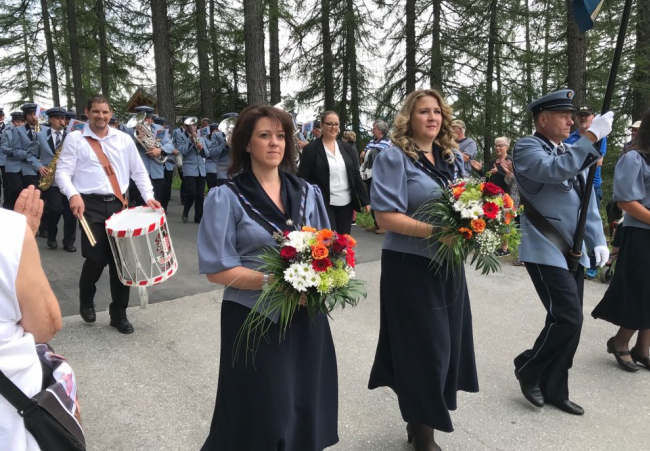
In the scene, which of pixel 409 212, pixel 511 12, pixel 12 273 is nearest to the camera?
pixel 12 273

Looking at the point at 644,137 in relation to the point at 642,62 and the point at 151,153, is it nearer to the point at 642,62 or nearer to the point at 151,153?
the point at 151,153

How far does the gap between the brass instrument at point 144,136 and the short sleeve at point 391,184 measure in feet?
25.2

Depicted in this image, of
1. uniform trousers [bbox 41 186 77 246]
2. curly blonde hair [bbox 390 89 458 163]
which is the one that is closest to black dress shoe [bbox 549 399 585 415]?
curly blonde hair [bbox 390 89 458 163]

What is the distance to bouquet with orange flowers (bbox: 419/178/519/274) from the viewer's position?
2.59 m

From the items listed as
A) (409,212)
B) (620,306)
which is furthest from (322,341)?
(620,306)

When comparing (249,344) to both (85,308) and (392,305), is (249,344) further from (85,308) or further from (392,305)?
(85,308)

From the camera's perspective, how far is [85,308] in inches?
190

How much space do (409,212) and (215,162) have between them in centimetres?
869

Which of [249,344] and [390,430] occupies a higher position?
[249,344]

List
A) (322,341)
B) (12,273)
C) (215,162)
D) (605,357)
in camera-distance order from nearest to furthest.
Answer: (12,273) → (322,341) → (605,357) → (215,162)

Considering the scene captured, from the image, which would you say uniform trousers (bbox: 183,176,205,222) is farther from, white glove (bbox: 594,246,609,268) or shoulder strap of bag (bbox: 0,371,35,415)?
shoulder strap of bag (bbox: 0,371,35,415)

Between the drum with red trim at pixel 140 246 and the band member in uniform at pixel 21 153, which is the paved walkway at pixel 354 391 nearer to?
the drum with red trim at pixel 140 246

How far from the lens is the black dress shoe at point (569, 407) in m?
3.49

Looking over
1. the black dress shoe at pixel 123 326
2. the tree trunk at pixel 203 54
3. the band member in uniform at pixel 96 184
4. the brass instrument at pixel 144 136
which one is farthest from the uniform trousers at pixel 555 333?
the tree trunk at pixel 203 54
